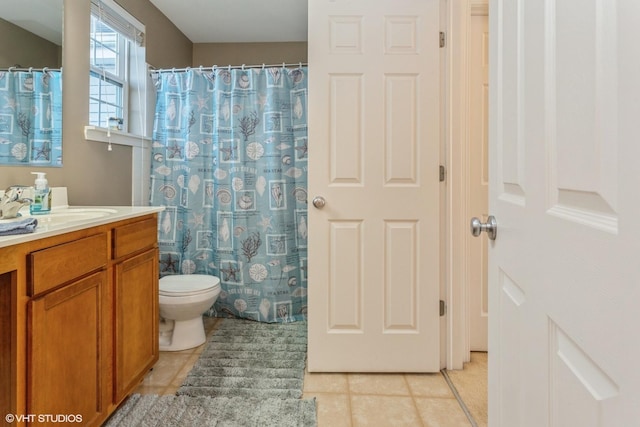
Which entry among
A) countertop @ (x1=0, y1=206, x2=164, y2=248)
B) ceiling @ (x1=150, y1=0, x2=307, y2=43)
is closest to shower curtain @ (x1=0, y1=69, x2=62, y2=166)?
countertop @ (x1=0, y1=206, x2=164, y2=248)

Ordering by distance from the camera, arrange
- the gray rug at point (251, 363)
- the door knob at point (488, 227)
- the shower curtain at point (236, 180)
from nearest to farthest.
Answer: the door knob at point (488, 227) < the gray rug at point (251, 363) < the shower curtain at point (236, 180)

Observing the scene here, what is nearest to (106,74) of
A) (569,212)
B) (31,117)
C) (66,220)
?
(31,117)

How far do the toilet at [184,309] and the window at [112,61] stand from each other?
3.53ft

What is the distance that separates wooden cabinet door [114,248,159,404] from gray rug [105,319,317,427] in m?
0.16

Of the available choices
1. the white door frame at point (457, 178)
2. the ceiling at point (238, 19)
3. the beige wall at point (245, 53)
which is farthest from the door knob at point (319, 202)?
the beige wall at point (245, 53)

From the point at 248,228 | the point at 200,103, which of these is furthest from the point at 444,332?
the point at 200,103

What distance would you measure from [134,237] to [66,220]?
274 mm

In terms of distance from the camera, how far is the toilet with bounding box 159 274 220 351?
2.17 meters

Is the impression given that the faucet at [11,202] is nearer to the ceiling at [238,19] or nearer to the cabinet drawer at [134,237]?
the cabinet drawer at [134,237]

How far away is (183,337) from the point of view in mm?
2277

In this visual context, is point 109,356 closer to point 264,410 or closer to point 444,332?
point 264,410

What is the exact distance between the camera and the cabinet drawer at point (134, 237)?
1534 millimetres

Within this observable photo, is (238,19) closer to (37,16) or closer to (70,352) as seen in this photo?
(37,16)

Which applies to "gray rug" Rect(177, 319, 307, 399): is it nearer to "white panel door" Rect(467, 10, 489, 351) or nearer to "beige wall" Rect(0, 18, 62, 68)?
"white panel door" Rect(467, 10, 489, 351)
